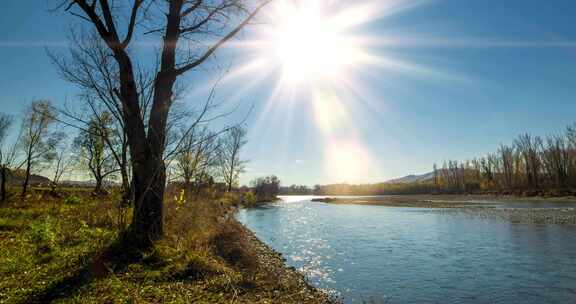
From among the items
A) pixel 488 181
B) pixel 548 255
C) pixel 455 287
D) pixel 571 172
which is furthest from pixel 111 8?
pixel 488 181

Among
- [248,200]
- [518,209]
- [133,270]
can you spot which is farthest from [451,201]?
[133,270]

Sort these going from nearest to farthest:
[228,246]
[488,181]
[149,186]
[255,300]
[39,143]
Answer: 1. [255,300]
2. [149,186]
3. [228,246]
4. [39,143]
5. [488,181]

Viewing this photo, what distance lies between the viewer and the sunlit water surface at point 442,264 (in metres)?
7.68

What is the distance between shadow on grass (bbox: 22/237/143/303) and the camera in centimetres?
474

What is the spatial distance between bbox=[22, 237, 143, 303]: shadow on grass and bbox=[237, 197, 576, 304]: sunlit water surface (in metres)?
4.83

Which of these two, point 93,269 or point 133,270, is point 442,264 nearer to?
point 133,270

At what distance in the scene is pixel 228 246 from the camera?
10.2 meters

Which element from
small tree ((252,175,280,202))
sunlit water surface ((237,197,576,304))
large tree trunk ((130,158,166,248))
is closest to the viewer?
large tree trunk ((130,158,166,248))

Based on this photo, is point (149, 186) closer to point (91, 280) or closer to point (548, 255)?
point (91, 280)

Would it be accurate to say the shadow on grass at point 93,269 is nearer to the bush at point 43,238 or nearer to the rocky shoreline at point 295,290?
the bush at point 43,238

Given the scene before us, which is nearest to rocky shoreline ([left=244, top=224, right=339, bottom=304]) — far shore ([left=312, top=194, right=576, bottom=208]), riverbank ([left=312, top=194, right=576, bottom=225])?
riverbank ([left=312, top=194, right=576, bottom=225])

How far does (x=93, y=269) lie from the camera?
6004 mm

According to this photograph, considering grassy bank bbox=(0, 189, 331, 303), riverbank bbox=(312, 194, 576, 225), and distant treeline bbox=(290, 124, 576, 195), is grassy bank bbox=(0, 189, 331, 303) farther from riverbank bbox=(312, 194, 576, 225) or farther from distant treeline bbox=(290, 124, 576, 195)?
distant treeline bbox=(290, 124, 576, 195)

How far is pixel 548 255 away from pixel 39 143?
112 ft
